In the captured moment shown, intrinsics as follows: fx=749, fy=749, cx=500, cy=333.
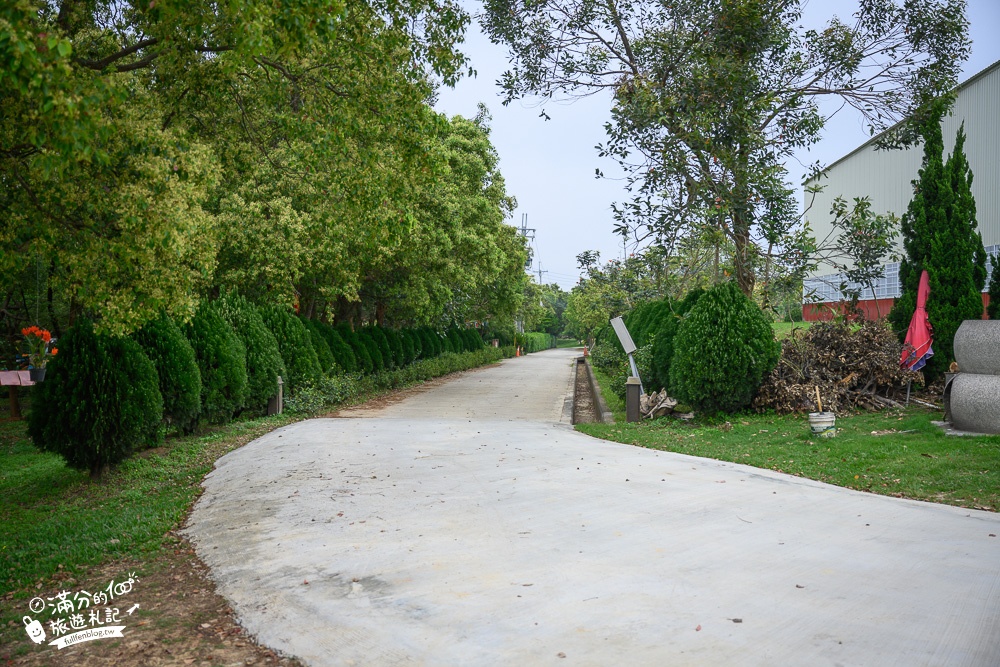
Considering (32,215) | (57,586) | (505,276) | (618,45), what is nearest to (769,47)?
A: (618,45)

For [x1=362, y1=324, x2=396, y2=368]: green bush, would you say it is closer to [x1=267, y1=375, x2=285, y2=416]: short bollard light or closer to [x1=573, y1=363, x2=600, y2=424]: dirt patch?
[x1=573, y1=363, x2=600, y2=424]: dirt patch

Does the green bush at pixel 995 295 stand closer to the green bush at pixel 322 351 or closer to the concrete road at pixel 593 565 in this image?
the concrete road at pixel 593 565

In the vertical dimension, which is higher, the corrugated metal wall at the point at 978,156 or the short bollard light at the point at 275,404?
the corrugated metal wall at the point at 978,156

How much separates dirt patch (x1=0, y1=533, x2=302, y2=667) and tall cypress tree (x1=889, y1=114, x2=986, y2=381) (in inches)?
446

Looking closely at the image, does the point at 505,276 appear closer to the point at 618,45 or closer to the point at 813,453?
the point at 618,45

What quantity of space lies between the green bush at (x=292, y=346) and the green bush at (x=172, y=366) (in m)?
4.90

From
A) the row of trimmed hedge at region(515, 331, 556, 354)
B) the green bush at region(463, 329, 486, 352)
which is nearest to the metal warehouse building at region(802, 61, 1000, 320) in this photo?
the green bush at region(463, 329, 486, 352)

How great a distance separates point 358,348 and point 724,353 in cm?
1152

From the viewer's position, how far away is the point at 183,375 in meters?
9.91

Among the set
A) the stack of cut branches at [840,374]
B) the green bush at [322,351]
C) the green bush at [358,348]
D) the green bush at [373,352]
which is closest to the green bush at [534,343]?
the green bush at [373,352]

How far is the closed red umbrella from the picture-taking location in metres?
11.6

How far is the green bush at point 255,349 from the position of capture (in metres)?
13.4

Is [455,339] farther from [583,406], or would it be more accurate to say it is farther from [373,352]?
[583,406]

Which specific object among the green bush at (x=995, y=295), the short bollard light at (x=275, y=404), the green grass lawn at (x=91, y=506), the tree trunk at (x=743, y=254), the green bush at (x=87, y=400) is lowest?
the green grass lawn at (x=91, y=506)
